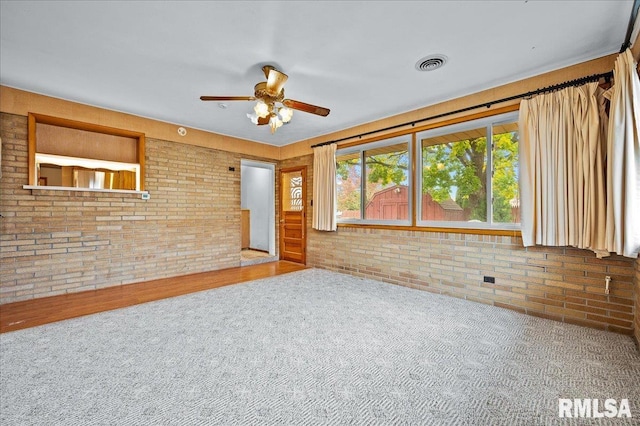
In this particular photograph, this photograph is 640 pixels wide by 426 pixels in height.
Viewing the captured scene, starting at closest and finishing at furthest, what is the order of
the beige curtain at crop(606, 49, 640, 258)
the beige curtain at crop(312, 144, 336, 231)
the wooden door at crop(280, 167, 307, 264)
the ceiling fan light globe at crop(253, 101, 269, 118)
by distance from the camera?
the beige curtain at crop(606, 49, 640, 258)
the ceiling fan light globe at crop(253, 101, 269, 118)
the beige curtain at crop(312, 144, 336, 231)
the wooden door at crop(280, 167, 307, 264)

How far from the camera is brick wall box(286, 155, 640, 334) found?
8.46ft

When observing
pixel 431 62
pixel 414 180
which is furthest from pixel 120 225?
pixel 431 62

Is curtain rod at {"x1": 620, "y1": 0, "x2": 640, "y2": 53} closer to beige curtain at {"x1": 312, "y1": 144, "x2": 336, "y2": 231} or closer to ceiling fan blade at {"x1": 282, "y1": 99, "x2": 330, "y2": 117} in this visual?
ceiling fan blade at {"x1": 282, "y1": 99, "x2": 330, "y2": 117}

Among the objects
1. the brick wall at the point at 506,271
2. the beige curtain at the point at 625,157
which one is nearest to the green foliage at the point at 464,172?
the brick wall at the point at 506,271

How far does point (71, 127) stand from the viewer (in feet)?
12.9

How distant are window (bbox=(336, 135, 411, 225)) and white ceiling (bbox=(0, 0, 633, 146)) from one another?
0.92m

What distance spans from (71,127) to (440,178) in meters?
5.24

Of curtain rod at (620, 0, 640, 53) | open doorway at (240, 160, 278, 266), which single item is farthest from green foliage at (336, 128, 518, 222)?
open doorway at (240, 160, 278, 266)

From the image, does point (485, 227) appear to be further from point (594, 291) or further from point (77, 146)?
point (77, 146)

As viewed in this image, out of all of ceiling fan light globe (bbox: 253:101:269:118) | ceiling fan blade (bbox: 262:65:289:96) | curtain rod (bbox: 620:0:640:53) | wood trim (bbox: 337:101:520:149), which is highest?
curtain rod (bbox: 620:0:640:53)

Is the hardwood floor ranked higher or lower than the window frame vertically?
lower

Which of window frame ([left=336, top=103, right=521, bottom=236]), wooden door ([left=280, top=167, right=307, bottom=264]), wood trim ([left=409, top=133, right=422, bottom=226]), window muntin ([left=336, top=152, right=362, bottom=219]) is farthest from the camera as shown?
wooden door ([left=280, top=167, right=307, bottom=264])

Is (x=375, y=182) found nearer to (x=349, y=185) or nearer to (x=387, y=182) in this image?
(x=387, y=182)

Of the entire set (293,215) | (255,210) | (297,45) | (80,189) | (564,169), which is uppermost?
(297,45)
